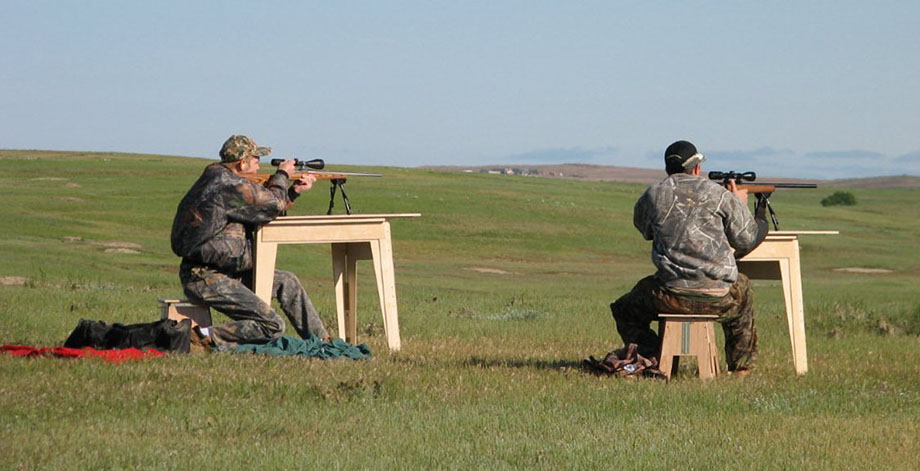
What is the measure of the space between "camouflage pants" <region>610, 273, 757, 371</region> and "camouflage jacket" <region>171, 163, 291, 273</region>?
329 cm

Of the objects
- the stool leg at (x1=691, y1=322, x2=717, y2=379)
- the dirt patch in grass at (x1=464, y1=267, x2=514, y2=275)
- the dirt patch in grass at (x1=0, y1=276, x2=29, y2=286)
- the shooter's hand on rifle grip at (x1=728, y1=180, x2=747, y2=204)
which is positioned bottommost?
the dirt patch in grass at (x1=464, y1=267, x2=514, y2=275)

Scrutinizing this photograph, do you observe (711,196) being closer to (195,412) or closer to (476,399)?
(476,399)

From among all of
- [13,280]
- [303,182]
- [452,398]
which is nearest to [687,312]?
[452,398]

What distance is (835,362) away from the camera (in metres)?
13.0

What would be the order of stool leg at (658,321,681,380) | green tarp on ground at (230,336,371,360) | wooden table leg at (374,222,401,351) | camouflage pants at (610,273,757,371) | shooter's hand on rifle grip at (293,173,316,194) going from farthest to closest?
1. shooter's hand on rifle grip at (293,173,316,194)
2. wooden table leg at (374,222,401,351)
3. green tarp on ground at (230,336,371,360)
4. camouflage pants at (610,273,757,371)
5. stool leg at (658,321,681,380)

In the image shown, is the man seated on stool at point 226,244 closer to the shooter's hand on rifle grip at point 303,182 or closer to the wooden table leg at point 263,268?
the wooden table leg at point 263,268

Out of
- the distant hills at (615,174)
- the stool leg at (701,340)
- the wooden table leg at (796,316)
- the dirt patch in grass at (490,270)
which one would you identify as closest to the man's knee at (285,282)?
the stool leg at (701,340)

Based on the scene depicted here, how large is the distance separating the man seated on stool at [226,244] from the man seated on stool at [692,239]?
3368 mm

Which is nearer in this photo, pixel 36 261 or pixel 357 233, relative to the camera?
pixel 357 233

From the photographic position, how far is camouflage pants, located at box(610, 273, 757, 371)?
35.1ft

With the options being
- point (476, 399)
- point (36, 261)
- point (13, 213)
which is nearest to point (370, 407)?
point (476, 399)

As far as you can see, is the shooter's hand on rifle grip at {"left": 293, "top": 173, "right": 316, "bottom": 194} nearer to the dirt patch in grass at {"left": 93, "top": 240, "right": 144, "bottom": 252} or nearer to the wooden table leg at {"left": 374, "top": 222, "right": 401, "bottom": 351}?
the wooden table leg at {"left": 374, "top": 222, "right": 401, "bottom": 351}

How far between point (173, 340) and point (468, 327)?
5577 mm

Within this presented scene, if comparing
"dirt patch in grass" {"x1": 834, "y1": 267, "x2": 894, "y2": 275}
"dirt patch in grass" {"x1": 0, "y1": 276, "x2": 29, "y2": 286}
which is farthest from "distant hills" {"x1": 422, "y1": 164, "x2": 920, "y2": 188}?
"dirt patch in grass" {"x1": 0, "y1": 276, "x2": 29, "y2": 286}
